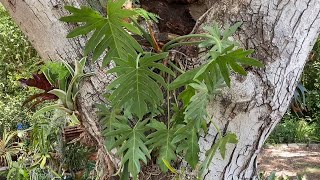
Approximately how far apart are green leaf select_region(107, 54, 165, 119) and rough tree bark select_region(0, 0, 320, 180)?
0.34 feet

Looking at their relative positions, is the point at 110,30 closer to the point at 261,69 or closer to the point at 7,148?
the point at 261,69

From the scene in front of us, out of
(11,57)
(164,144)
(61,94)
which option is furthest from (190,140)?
(11,57)

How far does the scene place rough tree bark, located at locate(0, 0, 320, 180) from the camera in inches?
27.5

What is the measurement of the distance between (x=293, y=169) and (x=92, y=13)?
4.30 metres

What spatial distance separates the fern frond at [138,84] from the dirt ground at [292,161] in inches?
142

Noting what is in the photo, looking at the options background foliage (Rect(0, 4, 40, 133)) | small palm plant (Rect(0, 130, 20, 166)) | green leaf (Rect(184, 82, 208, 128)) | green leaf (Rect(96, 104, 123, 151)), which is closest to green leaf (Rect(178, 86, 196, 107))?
green leaf (Rect(184, 82, 208, 128))

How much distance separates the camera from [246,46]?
71cm

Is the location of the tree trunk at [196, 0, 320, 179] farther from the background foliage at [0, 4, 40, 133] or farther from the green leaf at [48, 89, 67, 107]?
the background foliage at [0, 4, 40, 133]

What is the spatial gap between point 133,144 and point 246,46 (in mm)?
258

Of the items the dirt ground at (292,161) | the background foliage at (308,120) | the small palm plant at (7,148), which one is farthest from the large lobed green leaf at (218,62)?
the background foliage at (308,120)

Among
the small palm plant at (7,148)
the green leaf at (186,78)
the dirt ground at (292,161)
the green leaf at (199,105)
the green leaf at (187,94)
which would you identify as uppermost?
the small palm plant at (7,148)

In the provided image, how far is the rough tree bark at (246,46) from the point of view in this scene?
0.70m

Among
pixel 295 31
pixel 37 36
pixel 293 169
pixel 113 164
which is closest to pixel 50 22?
pixel 37 36

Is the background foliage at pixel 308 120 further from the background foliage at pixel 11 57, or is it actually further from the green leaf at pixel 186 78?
the green leaf at pixel 186 78
